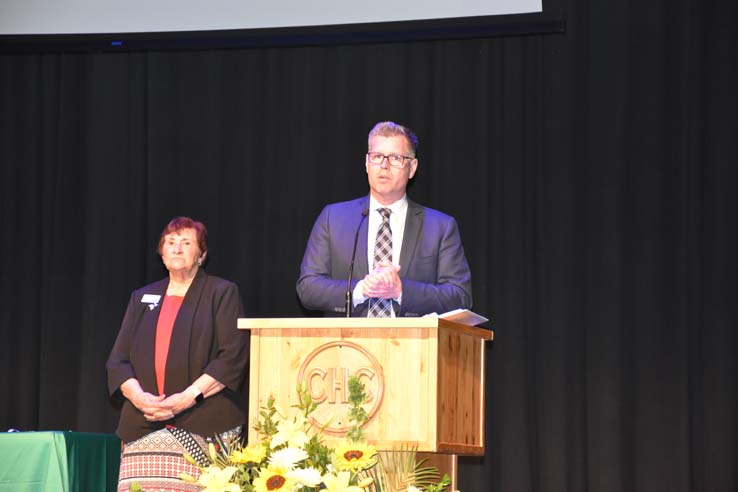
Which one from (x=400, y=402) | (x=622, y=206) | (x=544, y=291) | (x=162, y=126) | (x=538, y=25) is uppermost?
(x=538, y=25)

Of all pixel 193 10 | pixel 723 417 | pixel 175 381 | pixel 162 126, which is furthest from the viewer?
pixel 162 126

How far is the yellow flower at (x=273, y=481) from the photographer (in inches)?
53.6

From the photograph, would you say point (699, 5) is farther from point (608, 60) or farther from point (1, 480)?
point (1, 480)

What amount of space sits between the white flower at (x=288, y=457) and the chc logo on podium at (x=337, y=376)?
5.67 ft

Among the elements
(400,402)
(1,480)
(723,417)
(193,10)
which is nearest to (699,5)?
(723,417)

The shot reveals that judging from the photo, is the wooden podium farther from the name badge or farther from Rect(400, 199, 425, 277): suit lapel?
the name badge

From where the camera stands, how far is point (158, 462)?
4223 millimetres

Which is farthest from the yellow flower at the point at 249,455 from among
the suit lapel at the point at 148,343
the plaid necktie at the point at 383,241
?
the suit lapel at the point at 148,343

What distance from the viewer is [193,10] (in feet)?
17.2

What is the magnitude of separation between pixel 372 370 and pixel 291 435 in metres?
1.74

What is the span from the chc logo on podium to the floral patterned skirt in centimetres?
109

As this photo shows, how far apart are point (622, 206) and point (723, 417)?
1.03m

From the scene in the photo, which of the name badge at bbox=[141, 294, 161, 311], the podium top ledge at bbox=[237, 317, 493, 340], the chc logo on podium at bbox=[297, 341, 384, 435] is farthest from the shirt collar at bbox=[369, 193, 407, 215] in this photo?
the name badge at bbox=[141, 294, 161, 311]

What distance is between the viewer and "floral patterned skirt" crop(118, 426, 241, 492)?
4180 millimetres
